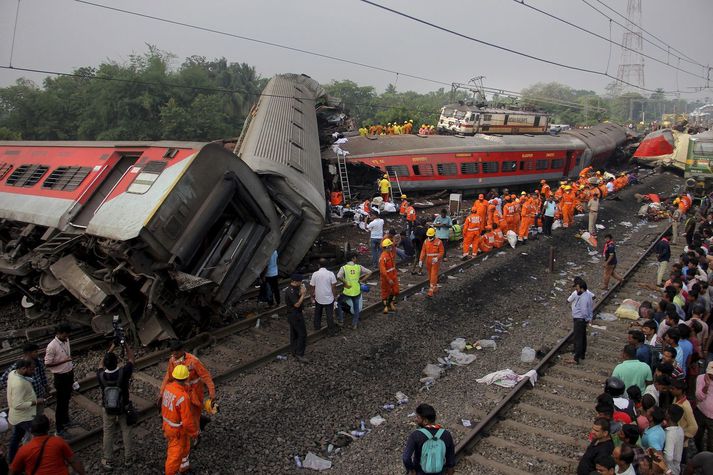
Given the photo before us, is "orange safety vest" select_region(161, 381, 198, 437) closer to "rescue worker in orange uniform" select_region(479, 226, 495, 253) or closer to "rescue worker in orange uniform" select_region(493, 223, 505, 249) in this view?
"rescue worker in orange uniform" select_region(479, 226, 495, 253)

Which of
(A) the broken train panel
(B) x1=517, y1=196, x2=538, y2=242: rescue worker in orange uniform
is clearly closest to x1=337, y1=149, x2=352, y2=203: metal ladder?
(B) x1=517, y1=196, x2=538, y2=242: rescue worker in orange uniform

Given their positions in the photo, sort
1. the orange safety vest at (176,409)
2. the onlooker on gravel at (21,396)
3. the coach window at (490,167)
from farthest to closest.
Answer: the coach window at (490,167) < the onlooker on gravel at (21,396) < the orange safety vest at (176,409)

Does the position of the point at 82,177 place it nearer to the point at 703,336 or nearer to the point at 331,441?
the point at 331,441

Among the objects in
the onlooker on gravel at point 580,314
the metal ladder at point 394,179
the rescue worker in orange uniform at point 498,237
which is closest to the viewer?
the onlooker on gravel at point 580,314

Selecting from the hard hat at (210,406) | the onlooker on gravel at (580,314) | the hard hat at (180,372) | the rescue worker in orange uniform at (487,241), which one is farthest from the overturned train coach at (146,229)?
the rescue worker in orange uniform at (487,241)

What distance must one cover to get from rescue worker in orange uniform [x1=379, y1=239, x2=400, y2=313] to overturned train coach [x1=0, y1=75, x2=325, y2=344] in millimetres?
1373

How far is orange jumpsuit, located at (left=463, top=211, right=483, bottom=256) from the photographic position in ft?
44.5

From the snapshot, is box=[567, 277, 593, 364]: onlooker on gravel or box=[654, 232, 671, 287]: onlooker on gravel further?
box=[654, 232, 671, 287]: onlooker on gravel

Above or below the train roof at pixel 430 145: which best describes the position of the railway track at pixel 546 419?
below

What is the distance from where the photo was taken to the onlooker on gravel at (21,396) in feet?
17.1

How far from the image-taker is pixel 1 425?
6016 millimetres

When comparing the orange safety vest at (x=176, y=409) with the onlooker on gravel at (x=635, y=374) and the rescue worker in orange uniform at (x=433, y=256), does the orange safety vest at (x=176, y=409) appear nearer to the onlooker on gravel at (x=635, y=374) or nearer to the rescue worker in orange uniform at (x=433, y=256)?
the onlooker on gravel at (x=635, y=374)

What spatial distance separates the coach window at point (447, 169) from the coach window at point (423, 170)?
0.40 m

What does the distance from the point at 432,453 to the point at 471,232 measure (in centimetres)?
990
